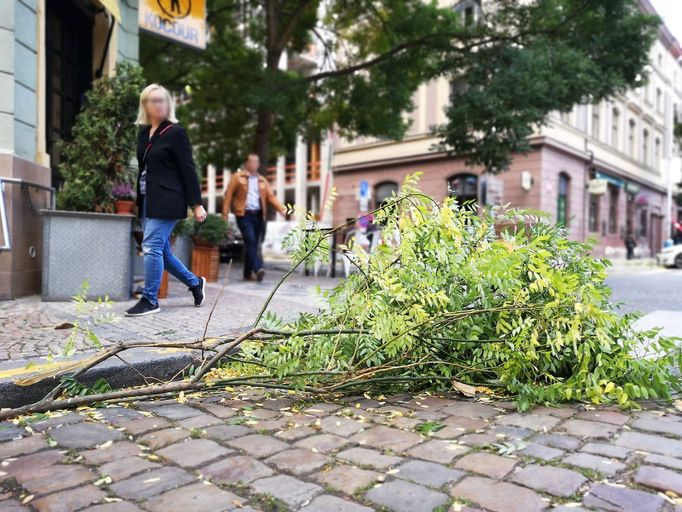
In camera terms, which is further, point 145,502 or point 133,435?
point 133,435

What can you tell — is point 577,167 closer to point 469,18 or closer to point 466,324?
point 469,18

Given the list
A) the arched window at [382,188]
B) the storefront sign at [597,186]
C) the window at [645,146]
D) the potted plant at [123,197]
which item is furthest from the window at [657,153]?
the potted plant at [123,197]

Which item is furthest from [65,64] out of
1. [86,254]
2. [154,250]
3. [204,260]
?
[154,250]

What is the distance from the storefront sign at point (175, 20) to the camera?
7.47 m

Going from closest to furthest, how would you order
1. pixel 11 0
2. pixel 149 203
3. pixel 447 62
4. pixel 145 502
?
pixel 145 502
pixel 149 203
pixel 11 0
pixel 447 62

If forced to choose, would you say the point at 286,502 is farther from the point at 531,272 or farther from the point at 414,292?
the point at 531,272

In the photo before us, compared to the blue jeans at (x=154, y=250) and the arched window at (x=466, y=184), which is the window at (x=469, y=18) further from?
the arched window at (x=466, y=184)

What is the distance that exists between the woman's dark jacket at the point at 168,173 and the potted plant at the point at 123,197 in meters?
1.17

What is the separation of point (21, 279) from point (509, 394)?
504 centimetres

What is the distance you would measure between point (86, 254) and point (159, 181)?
1.31 metres

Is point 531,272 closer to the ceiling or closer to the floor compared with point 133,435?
closer to the ceiling

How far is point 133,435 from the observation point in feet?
7.91

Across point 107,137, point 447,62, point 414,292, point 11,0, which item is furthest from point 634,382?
point 447,62

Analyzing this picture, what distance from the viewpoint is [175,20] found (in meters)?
7.83
